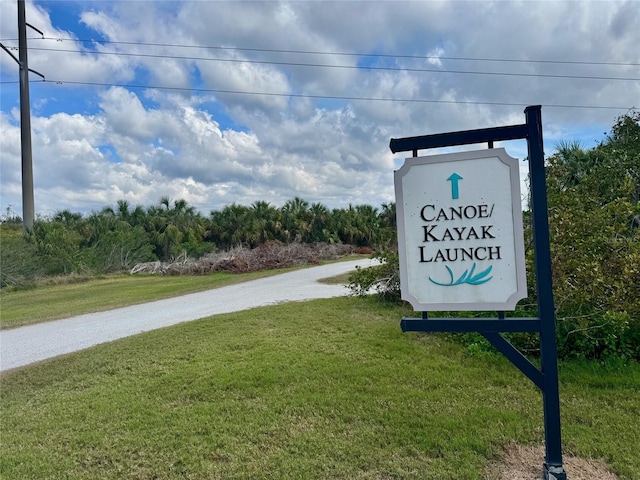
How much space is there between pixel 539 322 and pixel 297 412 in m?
2.04

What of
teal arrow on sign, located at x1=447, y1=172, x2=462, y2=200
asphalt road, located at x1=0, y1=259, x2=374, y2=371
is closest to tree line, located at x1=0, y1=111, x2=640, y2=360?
teal arrow on sign, located at x1=447, y1=172, x2=462, y2=200

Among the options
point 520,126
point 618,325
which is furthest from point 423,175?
point 618,325

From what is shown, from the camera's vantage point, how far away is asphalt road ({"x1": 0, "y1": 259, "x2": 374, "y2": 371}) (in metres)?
6.07

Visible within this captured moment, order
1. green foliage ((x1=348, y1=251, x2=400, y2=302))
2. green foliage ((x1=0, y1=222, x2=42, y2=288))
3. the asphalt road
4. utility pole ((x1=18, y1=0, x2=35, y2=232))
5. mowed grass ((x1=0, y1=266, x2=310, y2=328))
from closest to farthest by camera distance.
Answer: the asphalt road, green foliage ((x1=348, y1=251, x2=400, y2=302)), mowed grass ((x1=0, y1=266, x2=310, y2=328)), green foliage ((x1=0, y1=222, x2=42, y2=288)), utility pole ((x1=18, y1=0, x2=35, y2=232))

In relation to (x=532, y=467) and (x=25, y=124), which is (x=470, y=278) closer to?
(x=532, y=467)

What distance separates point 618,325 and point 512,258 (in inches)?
86.8

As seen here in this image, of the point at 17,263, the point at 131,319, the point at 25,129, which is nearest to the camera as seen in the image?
the point at 131,319

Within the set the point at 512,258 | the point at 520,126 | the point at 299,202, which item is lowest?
the point at 512,258

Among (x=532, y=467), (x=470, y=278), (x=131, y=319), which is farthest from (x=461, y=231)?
(x=131, y=319)

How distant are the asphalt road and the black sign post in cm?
598

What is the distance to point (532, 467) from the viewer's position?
2518 mm

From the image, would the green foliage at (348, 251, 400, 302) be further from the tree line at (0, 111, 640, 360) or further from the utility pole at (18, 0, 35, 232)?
the utility pole at (18, 0, 35, 232)

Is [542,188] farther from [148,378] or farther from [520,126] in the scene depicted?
[148,378]

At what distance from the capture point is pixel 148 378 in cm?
432
